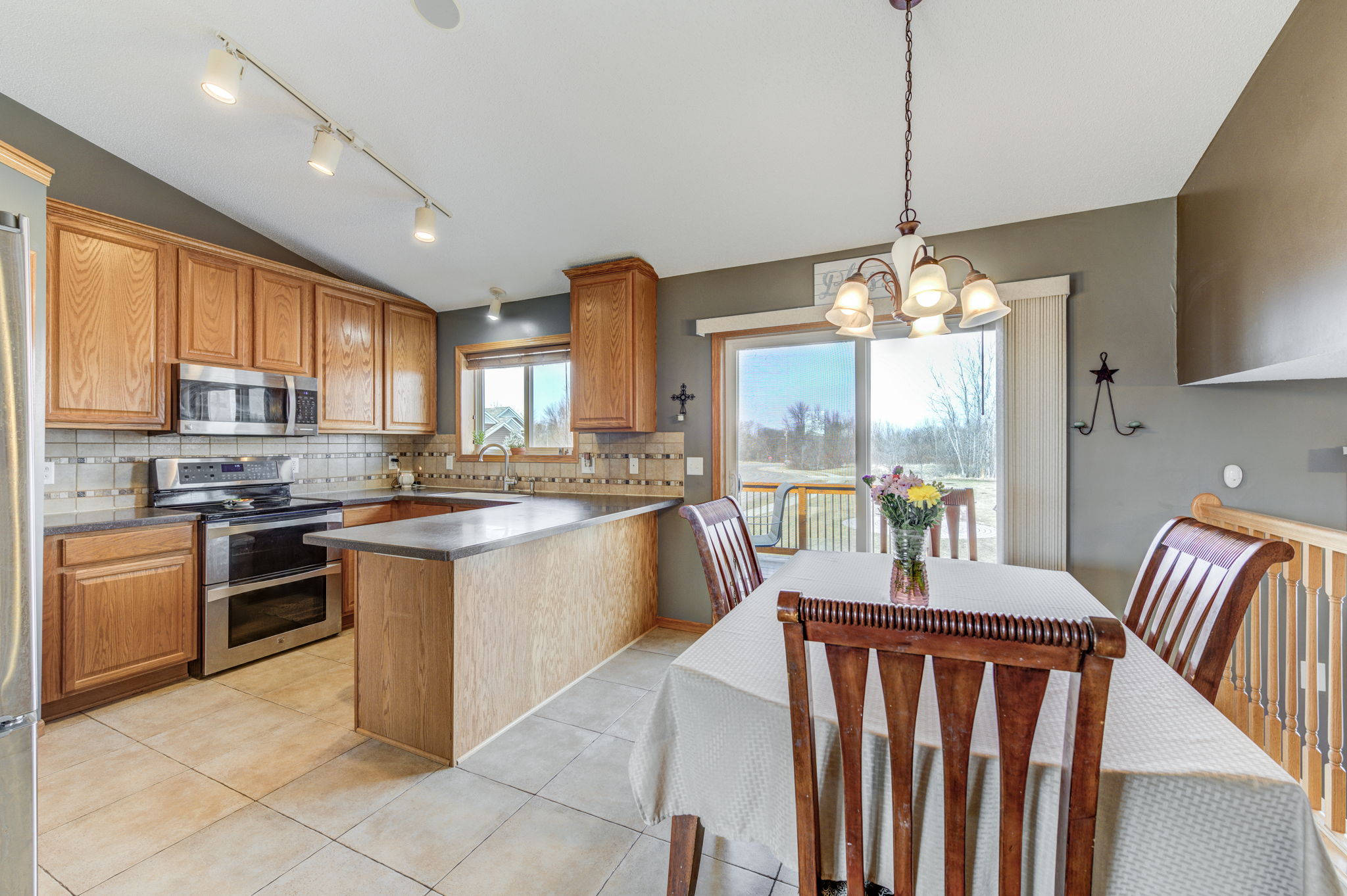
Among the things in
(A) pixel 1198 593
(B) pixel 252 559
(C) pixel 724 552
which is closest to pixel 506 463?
(B) pixel 252 559

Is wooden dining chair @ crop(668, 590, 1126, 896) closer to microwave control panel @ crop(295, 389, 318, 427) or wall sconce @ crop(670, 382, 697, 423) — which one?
wall sconce @ crop(670, 382, 697, 423)

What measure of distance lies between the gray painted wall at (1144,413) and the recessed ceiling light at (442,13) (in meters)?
2.43

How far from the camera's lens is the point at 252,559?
9.74ft

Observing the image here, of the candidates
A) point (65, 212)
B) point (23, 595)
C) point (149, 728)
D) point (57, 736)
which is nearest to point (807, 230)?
point (23, 595)

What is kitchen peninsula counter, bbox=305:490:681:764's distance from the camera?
205 cm

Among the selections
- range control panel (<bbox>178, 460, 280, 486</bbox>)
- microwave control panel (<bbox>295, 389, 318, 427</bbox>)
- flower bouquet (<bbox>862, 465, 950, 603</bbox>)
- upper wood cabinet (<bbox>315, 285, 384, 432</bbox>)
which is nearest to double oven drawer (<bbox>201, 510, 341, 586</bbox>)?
range control panel (<bbox>178, 460, 280, 486</bbox>)

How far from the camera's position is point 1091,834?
0.72 metres

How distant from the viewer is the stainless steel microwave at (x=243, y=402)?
2955 millimetres

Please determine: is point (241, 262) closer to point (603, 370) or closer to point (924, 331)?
point (603, 370)

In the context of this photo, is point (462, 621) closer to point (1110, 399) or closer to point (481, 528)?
point (481, 528)

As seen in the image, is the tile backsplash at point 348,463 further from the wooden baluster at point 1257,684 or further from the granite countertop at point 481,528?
the wooden baluster at point 1257,684

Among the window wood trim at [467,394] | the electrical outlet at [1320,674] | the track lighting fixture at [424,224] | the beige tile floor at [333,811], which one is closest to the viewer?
the beige tile floor at [333,811]

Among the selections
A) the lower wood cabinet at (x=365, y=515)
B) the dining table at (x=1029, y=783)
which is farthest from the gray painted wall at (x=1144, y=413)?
the lower wood cabinet at (x=365, y=515)

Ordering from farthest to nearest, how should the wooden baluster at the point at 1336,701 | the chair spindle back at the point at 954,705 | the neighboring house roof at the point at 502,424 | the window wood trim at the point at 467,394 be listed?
1. the neighboring house roof at the point at 502,424
2. the window wood trim at the point at 467,394
3. the wooden baluster at the point at 1336,701
4. the chair spindle back at the point at 954,705
